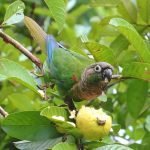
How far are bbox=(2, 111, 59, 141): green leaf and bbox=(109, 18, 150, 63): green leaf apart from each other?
0.34 metres

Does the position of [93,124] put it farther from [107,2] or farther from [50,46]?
[107,2]

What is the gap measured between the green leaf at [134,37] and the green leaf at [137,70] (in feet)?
0.24

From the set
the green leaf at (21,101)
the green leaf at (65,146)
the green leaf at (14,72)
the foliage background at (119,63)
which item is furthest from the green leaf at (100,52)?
the green leaf at (21,101)

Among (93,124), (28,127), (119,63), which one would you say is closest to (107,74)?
(93,124)

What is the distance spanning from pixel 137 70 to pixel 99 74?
0.13 metres

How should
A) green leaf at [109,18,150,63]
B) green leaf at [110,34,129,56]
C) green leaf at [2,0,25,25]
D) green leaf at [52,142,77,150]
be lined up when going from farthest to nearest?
green leaf at [110,34,129,56]
green leaf at [2,0,25,25]
green leaf at [109,18,150,63]
green leaf at [52,142,77,150]

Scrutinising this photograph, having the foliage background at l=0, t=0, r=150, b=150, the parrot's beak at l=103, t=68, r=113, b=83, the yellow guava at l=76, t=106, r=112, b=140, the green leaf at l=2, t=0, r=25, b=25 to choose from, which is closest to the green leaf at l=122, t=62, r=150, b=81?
the foliage background at l=0, t=0, r=150, b=150

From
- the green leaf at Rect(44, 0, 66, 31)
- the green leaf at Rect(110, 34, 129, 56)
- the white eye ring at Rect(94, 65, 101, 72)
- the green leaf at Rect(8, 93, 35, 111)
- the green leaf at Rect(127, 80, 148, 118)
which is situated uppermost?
the green leaf at Rect(44, 0, 66, 31)

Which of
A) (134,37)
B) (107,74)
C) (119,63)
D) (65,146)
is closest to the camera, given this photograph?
(65,146)

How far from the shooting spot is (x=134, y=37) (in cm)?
136

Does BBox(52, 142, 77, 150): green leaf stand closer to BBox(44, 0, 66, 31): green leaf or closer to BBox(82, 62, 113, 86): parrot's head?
BBox(82, 62, 113, 86): parrot's head

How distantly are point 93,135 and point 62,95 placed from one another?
0.24 metres

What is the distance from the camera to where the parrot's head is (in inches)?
49.1

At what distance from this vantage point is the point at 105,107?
177cm
